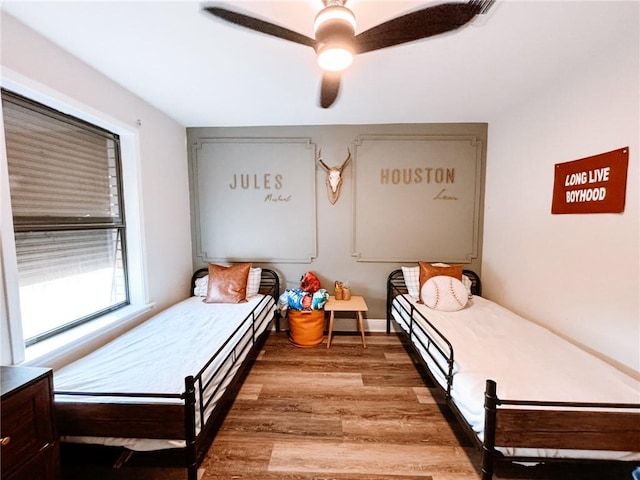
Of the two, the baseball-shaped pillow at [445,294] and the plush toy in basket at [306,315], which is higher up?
the baseball-shaped pillow at [445,294]

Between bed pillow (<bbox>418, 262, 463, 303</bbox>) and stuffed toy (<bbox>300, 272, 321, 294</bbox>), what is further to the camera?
stuffed toy (<bbox>300, 272, 321, 294</bbox>)

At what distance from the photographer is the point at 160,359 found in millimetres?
1736

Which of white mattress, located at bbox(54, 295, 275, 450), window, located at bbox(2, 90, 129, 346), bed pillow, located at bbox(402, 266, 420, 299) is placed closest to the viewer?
white mattress, located at bbox(54, 295, 275, 450)

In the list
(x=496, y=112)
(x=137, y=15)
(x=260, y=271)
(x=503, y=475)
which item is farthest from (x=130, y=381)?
(x=496, y=112)

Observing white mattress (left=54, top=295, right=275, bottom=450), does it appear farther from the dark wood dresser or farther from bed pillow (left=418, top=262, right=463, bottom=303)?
bed pillow (left=418, top=262, right=463, bottom=303)

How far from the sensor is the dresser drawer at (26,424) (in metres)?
1.01

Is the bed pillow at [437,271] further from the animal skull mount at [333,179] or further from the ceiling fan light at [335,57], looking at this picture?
the ceiling fan light at [335,57]

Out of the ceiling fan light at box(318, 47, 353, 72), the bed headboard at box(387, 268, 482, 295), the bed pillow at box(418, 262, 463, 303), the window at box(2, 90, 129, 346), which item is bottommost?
the bed headboard at box(387, 268, 482, 295)

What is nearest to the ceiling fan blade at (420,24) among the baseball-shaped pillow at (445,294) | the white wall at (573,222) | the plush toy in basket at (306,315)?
the white wall at (573,222)

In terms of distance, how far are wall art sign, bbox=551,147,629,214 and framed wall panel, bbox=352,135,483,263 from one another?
105 centimetres

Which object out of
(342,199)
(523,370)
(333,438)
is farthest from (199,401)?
(342,199)

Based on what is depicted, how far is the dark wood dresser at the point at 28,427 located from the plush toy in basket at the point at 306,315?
198 cm

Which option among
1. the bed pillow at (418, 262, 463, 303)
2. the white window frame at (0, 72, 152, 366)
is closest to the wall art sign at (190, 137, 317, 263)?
the white window frame at (0, 72, 152, 366)

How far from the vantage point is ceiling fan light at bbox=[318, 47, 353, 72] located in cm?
132
